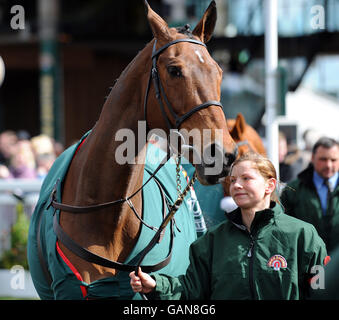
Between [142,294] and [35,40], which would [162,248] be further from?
[35,40]

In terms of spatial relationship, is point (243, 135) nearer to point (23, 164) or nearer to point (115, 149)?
point (115, 149)

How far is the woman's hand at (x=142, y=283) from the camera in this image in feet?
8.41

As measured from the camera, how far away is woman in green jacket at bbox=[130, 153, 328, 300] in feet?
8.34

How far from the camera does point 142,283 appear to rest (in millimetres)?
2580

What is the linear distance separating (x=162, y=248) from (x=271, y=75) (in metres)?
2.30

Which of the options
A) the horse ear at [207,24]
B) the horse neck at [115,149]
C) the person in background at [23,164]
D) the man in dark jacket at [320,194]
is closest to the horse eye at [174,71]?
the horse neck at [115,149]

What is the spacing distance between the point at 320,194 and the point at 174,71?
7.36ft

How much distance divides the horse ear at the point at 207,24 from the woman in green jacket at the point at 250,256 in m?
0.70

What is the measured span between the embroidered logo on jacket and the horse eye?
928 millimetres

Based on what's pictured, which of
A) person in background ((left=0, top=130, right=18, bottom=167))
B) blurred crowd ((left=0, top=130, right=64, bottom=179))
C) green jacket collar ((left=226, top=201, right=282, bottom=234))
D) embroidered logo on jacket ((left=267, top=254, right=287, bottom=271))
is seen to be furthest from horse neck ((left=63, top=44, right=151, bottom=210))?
person in background ((left=0, top=130, right=18, bottom=167))

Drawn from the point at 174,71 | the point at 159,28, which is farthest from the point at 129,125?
the point at 159,28
